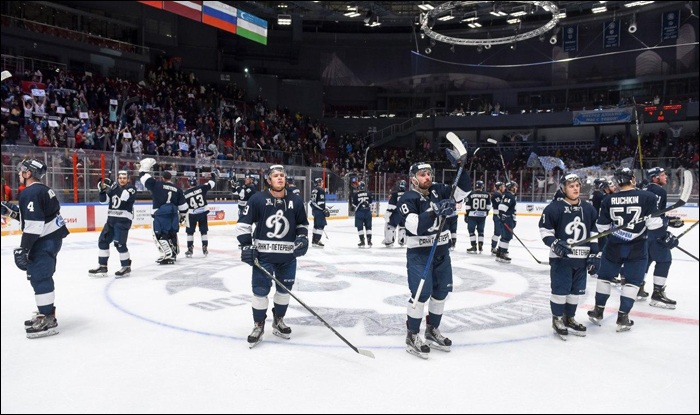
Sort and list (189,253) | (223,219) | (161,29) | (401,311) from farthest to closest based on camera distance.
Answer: (161,29), (223,219), (189,253), (401,311)

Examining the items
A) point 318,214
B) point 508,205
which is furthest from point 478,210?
point 318,214

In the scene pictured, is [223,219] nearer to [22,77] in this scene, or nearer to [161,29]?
[22,77]

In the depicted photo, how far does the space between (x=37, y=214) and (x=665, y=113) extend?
96.4ft

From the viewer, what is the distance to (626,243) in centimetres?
499

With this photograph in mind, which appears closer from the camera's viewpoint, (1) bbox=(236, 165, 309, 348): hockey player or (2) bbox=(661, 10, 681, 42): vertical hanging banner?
(1) bbox=(236, 165, 309, 348): hockey player

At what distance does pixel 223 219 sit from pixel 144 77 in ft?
39.7

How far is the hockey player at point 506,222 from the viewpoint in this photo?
9.32 metres

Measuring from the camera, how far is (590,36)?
30.0 meters

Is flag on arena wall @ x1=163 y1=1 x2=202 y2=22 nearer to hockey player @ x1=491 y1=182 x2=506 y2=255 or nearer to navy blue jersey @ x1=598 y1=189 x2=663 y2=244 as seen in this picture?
hockey player @ x1=491 y1=182 x2=506 y2=255

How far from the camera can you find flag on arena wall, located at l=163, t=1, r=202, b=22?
16125 millimetres

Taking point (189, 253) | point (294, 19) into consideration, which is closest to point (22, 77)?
point (189, 253)

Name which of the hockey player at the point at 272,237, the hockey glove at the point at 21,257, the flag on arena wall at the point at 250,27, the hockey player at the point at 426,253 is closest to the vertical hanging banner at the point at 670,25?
the flag on arena wall at the point at 250,27

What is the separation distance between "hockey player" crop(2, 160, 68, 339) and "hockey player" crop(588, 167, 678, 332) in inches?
209

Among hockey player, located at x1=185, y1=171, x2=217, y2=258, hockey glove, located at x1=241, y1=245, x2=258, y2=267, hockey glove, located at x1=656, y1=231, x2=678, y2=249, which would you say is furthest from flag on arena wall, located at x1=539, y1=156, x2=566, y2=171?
hockey glove, located at x1=241, y1=245, x2=258, y2=267
